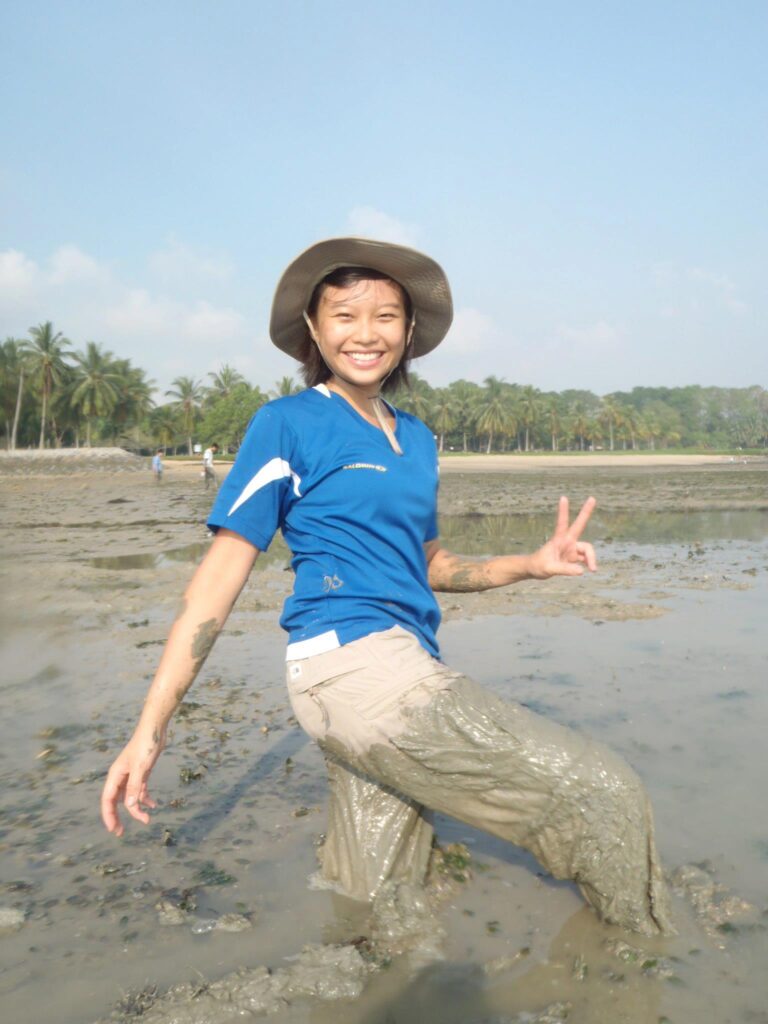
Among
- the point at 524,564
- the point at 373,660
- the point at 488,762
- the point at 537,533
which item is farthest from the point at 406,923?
the point at 537,533

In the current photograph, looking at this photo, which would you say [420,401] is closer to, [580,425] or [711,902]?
[580,425]

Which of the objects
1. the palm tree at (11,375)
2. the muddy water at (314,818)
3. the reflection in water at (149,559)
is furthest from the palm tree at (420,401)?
the muddy water at (314,818)

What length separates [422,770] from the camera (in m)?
2.32

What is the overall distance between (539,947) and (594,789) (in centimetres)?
60

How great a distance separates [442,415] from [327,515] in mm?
102058

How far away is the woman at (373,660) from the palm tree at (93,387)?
69.5 m

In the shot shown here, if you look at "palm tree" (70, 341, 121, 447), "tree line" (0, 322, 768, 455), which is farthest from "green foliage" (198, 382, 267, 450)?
"palm tree" (70, 341, 121, 447)

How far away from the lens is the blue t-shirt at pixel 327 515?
2400 millimetres

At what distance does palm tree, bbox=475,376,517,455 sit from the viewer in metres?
105

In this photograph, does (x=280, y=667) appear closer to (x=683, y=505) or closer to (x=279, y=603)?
(x=279, y=603)

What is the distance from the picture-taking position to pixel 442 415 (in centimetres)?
10362

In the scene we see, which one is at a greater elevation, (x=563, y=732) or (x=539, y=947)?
(x=563, y=732)

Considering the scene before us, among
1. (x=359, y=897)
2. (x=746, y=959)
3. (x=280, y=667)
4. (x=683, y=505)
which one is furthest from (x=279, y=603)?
(x=683, y=505)

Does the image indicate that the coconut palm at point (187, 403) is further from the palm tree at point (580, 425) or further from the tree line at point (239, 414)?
the palm tree at point (580, 425)
